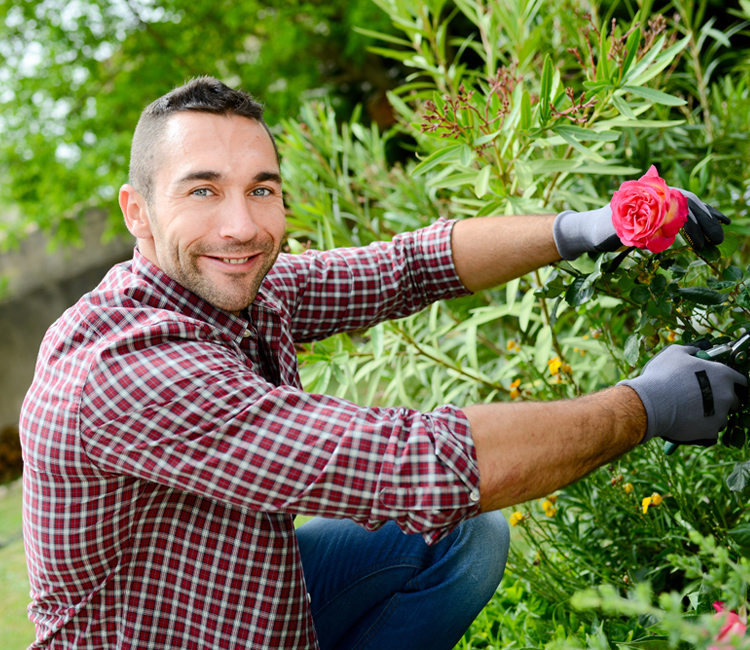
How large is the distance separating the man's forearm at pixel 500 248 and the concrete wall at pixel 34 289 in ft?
18.1

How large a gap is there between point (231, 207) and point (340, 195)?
4.85ft

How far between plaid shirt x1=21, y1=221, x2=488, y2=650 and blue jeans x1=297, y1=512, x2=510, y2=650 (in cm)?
23

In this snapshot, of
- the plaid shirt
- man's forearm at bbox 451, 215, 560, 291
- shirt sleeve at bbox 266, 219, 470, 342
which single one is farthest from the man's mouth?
man's forearm at bbox 451, 215, 560, 291

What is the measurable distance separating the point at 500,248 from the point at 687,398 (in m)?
0.63

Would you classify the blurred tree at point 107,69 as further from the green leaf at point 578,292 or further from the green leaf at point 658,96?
the green leaf at point 578,292

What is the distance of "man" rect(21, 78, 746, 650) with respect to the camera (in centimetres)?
111

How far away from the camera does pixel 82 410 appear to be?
1.15 m

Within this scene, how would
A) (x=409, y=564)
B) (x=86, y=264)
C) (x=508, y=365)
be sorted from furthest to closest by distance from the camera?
1. (x=86, y=264)
2. (x=508, y=365)
3. (x=409, y=564)

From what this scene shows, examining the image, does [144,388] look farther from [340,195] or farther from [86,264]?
[86,264]

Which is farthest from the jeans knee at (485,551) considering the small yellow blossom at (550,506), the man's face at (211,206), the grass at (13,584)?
the grass at (13,584)

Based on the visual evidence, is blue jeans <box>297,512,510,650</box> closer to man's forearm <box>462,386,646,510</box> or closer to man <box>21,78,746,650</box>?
man <box>21,78,746,650</box>

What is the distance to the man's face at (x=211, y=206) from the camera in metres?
1.39

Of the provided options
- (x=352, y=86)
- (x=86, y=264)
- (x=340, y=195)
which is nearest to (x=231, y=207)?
(x=340, y=195)

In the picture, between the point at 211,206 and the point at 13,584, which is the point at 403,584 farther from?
the point at 13,584
